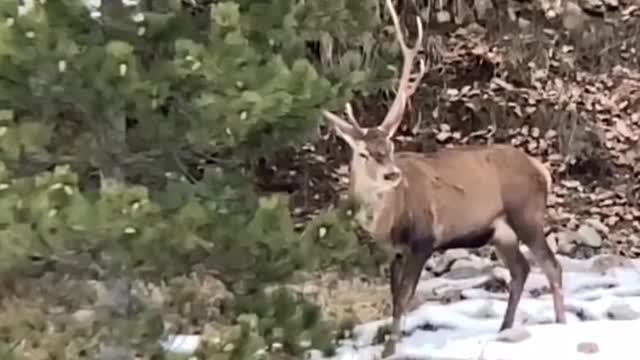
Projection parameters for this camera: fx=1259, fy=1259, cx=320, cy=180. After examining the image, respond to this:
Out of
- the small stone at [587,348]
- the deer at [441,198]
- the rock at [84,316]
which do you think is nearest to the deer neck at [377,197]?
the deer at [441,198]

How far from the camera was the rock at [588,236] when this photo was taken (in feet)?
7.37

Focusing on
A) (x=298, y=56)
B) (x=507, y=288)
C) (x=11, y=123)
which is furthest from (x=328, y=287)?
(x=11, y=123)

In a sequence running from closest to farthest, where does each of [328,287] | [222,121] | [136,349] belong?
[222,121], [136,349], [328,287]

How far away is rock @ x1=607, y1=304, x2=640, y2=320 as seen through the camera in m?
2.17

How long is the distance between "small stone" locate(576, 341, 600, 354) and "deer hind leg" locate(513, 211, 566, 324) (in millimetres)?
102

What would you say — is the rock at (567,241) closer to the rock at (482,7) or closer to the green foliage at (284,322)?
the rock at (482,7)

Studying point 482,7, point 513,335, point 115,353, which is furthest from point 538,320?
point 115,353

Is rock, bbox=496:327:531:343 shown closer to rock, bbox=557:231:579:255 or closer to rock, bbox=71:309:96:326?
rock, bbox=557:231:579:255

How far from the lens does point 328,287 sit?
76.2 inches

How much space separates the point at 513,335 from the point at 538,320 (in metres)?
0.06

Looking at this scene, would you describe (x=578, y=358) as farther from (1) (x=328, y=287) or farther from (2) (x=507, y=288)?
(1) (x=328, y=287)

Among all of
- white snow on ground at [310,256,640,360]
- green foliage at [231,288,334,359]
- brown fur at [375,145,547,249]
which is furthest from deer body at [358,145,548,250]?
green foliage at [231,288,334,359]

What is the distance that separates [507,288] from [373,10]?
711 millimetres

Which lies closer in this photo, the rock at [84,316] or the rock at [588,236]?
the rock at [84,316]
